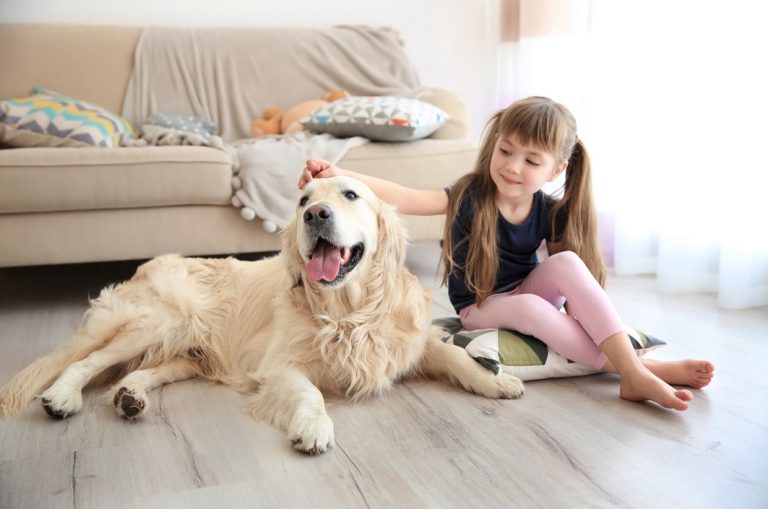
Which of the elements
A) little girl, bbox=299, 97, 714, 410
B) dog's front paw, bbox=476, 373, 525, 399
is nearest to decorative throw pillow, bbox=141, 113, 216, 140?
little girl, bbox=299, 97, 714, 410

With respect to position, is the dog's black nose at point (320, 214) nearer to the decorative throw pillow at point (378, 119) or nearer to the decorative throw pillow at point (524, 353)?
the decorative throw pillow at point (524, 353)

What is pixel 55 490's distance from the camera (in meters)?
1.39

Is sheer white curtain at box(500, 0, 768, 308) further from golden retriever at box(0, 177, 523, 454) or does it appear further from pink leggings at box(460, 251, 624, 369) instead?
golden retriever at box(0, 177, 523, 454)

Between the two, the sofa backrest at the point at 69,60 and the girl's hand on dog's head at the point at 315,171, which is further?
the sofa backrest at the point at 69,60

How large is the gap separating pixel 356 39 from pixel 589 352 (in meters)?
2.88

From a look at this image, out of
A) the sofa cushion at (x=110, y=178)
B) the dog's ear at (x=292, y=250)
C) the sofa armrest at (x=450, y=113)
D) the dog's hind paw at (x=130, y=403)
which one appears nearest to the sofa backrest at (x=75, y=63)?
the sofa armrest at (x=450, y=113)

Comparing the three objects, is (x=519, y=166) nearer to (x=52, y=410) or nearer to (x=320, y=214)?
(x=320, y=214)

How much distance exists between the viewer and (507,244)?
7.19 ft

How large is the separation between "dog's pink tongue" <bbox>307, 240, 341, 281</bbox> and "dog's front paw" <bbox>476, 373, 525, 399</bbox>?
19.4 inches

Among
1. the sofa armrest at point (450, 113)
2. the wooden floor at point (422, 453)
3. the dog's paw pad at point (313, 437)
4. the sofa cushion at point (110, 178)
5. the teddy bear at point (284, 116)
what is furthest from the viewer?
the teddy bear at point (284, 116)

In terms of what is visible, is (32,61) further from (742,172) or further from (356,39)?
(742,172)

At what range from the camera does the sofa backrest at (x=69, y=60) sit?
146 inches

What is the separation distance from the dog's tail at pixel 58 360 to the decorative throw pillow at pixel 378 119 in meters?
1.51

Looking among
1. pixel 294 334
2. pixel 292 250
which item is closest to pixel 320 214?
pixel 292 250
